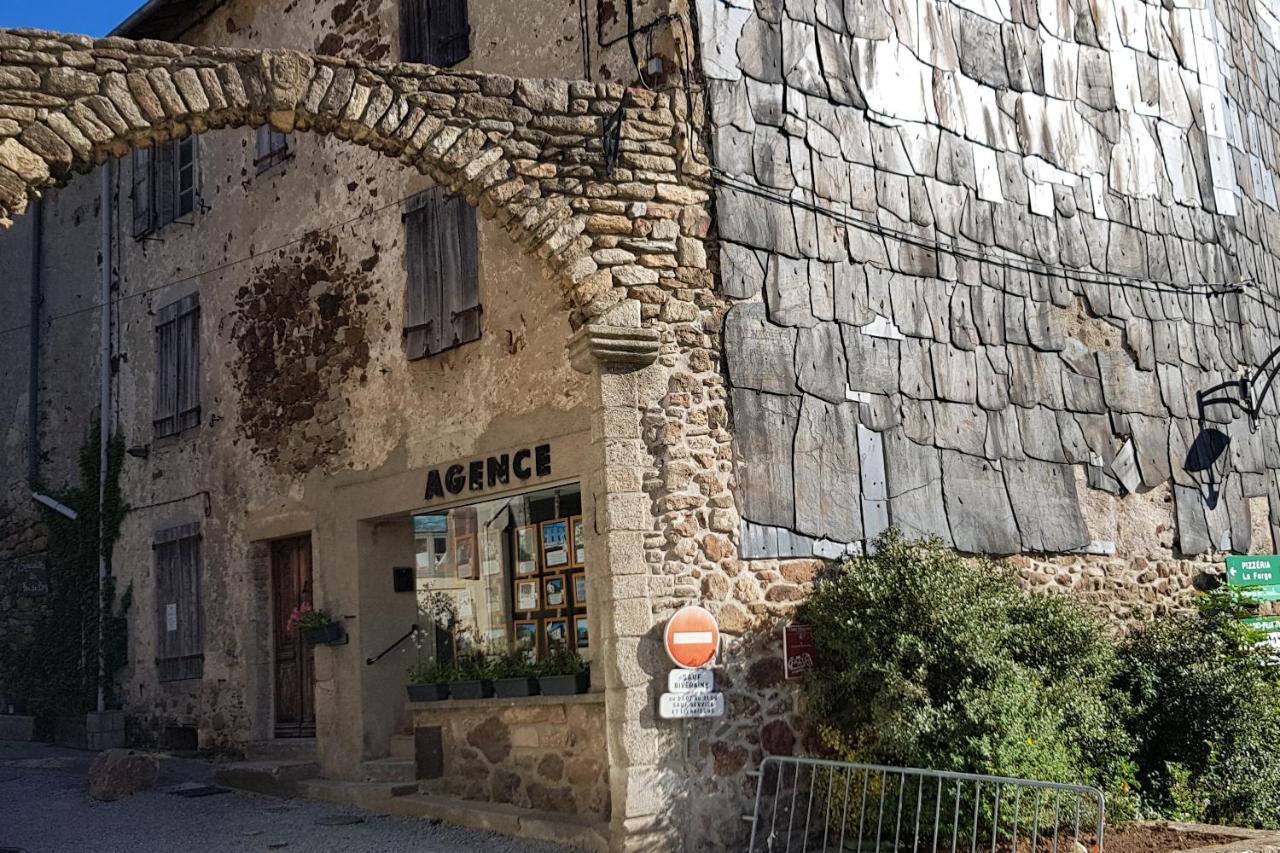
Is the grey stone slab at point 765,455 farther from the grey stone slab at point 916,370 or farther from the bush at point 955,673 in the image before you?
the grey stone slab at point 916,370

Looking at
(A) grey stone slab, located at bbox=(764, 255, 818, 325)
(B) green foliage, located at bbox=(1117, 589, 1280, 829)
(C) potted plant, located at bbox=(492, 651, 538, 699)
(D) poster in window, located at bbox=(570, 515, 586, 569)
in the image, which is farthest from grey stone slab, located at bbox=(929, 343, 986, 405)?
(C) potted plant, located at bbox=(492, 651, 538, 699)

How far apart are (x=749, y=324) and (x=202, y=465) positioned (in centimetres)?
649

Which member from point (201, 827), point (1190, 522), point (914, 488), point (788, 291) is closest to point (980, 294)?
point (914, 488)

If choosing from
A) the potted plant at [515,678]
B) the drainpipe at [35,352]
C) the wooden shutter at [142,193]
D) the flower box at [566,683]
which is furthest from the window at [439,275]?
the drainpipe at [35,352]

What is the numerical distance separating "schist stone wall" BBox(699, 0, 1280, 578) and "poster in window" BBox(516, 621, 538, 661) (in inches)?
87.4

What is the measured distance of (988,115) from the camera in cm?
1035

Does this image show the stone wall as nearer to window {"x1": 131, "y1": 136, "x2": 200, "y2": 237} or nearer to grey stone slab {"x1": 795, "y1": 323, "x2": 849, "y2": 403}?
grey stone slab {"x1": 795, "y1": 323, "x2": 849, "y2": 403}

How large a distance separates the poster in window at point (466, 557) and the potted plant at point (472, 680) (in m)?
0.82

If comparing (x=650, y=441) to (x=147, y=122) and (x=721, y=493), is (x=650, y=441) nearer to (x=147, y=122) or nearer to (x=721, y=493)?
(x=721, y=493)

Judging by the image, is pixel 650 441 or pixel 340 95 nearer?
pixel 340 95

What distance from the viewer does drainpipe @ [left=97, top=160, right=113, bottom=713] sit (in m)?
13.6

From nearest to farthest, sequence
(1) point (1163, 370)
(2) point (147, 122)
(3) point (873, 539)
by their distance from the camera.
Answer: (2) point (147, 122)
(3) point (873, 539)
(1) point (1163, 370)

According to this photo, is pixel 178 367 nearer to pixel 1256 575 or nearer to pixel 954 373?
pixel 954 373

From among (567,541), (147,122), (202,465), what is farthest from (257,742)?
(147,122)
